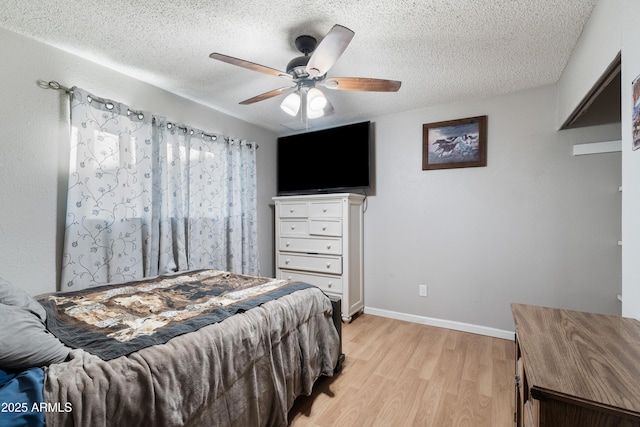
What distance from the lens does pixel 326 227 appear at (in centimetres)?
309

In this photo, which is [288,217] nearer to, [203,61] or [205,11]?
[203,61]

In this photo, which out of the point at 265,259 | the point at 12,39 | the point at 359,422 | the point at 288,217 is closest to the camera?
the point at 359,422

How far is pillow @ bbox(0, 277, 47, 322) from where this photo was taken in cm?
119

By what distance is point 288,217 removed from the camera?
11.1ft

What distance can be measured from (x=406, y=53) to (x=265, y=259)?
9.14 feet

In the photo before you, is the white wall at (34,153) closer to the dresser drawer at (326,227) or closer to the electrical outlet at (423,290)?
the dresser drawer at (326,227)

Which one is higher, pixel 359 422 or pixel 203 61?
pixel 203 61

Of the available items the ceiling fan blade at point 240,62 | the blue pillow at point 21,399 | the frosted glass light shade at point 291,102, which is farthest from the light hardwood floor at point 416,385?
the ceiling fan blade at point 240,62

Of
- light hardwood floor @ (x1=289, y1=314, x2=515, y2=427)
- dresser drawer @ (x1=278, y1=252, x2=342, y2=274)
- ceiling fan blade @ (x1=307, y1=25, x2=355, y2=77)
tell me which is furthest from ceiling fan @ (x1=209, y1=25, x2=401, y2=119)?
light hardwood floor @ (x1=289, y1=314, x2=515, y2=427)

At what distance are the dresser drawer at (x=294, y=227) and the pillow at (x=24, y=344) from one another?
239 centimetres

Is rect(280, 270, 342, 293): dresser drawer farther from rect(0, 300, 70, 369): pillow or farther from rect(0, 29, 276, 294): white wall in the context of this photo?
rect(0, 300, 70, 369): pillow

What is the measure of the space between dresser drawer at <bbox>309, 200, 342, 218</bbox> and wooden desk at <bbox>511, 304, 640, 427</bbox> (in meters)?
2.11

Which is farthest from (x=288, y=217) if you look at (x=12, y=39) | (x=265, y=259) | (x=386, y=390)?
(x=12, y=39)

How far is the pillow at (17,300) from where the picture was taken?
A: 1186mm
